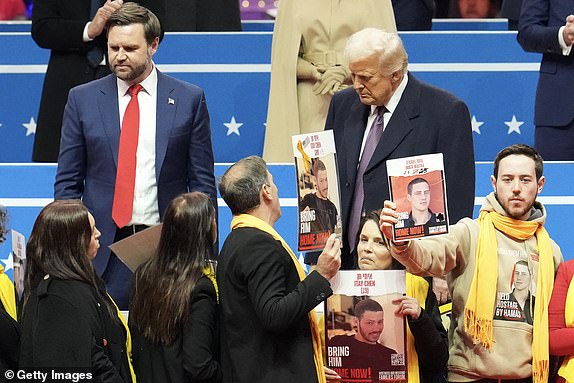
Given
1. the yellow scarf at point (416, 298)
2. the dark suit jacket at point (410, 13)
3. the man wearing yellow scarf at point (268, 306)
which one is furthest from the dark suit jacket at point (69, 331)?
the dark suit jacket at point (410, 13)

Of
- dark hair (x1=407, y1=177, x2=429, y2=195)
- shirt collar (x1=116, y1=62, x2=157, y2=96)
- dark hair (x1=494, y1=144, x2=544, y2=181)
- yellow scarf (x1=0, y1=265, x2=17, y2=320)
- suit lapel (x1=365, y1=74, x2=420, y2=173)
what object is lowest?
yellow scarf (x1=0, y1=265, x2=17, y2=320)

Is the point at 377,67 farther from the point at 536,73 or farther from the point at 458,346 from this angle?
the point at 536,73

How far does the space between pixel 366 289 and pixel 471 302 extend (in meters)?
0.50

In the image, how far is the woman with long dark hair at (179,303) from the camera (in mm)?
5191

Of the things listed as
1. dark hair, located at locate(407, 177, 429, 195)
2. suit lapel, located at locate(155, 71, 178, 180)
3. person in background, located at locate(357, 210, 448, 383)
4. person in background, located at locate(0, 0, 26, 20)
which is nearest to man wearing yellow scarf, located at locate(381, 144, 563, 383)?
person in background, located at locate(357, 210, 448, 383)

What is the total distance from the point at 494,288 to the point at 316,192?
0.83 meters

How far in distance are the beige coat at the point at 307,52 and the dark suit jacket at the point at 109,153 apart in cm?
132

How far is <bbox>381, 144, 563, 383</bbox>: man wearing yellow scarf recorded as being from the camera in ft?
17.3

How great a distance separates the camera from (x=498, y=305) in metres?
5.32

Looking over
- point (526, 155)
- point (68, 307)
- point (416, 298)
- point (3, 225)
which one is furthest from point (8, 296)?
point (526, 155)

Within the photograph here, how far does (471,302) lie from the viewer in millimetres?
5305

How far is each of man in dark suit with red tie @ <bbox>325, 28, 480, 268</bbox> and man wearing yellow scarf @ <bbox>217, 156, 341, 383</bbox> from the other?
21.3 inches

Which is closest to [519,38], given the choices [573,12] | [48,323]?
[573,12]

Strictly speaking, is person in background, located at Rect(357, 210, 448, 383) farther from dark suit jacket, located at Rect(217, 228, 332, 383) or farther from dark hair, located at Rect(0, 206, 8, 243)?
dark hair, located at Rect(0, 206, 8, 243)
